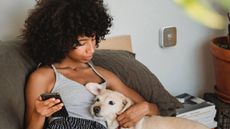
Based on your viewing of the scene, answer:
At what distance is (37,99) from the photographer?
100 centimetres

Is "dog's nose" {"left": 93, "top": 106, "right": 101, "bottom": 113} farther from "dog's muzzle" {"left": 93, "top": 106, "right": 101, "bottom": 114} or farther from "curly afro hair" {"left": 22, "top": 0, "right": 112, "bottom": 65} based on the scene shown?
"curly afro hair" {"left": 22, "top": 0, "right": 112, "bottom": 65}

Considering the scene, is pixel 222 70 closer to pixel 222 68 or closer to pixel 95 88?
pixel 222 68

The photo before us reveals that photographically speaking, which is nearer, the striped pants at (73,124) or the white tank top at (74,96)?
the striped pants at (73,124)

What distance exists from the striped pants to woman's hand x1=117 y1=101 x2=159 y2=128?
11 centimetres

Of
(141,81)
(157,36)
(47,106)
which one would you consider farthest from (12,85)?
(157,36)

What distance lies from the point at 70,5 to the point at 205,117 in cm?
106

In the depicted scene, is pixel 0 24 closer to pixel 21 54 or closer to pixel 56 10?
pixel 21 54

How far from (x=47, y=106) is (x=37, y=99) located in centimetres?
7

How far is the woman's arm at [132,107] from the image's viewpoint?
115 cm

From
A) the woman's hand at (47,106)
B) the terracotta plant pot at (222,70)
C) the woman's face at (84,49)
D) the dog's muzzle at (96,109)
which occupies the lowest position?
the terracotta plant pot at (222,70)

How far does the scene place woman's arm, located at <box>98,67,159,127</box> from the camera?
1.15 metres

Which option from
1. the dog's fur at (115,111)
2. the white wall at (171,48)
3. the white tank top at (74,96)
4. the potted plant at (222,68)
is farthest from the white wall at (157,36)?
the dog's fur at (115,111)

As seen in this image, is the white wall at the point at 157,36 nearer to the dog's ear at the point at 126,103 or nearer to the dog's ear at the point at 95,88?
the dog's ear at the point at 95,88

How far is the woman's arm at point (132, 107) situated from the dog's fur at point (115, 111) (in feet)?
0.06
